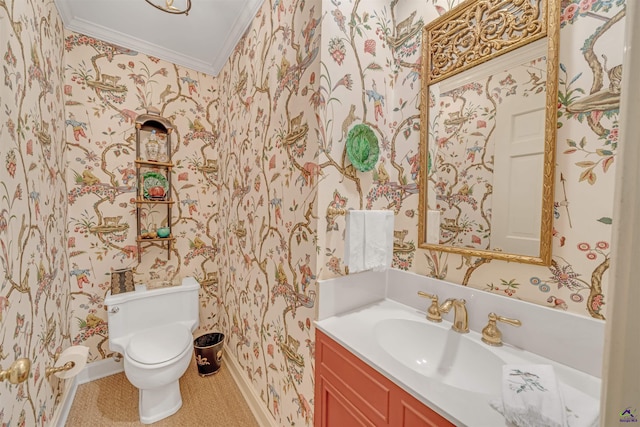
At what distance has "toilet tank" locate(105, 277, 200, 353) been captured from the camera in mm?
1600

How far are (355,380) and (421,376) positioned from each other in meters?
0.25

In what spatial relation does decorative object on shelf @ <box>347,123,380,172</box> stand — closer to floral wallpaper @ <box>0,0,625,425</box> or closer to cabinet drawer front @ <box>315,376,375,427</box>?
floral wallpaper @ <box>0,0,625,425</box>

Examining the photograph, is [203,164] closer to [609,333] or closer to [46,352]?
[46,352]

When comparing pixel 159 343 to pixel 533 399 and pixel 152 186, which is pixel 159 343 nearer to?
pixel 152 186

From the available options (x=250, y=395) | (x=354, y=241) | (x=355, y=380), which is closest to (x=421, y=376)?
(x=355, y=380)

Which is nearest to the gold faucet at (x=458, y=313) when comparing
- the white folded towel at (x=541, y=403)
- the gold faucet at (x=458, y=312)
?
the gold faucet at (x=458, y=312)

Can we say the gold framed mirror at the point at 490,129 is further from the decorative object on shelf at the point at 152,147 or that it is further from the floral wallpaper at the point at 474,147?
the decorative object on shelf at the point at 152,147

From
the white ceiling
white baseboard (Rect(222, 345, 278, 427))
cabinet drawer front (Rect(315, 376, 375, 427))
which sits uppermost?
the white ceiling

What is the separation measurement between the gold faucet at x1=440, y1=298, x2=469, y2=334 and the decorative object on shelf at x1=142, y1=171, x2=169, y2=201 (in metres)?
2.08

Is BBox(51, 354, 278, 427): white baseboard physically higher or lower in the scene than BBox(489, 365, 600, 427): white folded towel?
lower

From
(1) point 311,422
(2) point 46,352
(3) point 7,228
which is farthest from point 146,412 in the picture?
(3) point 7,228

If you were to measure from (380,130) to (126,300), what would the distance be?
195 cm

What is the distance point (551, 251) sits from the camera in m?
0.79

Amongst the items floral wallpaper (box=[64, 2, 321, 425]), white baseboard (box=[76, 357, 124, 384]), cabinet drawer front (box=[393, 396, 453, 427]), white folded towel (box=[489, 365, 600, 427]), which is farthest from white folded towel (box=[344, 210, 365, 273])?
white baseboard (box=[76, 357, 124, 384])
